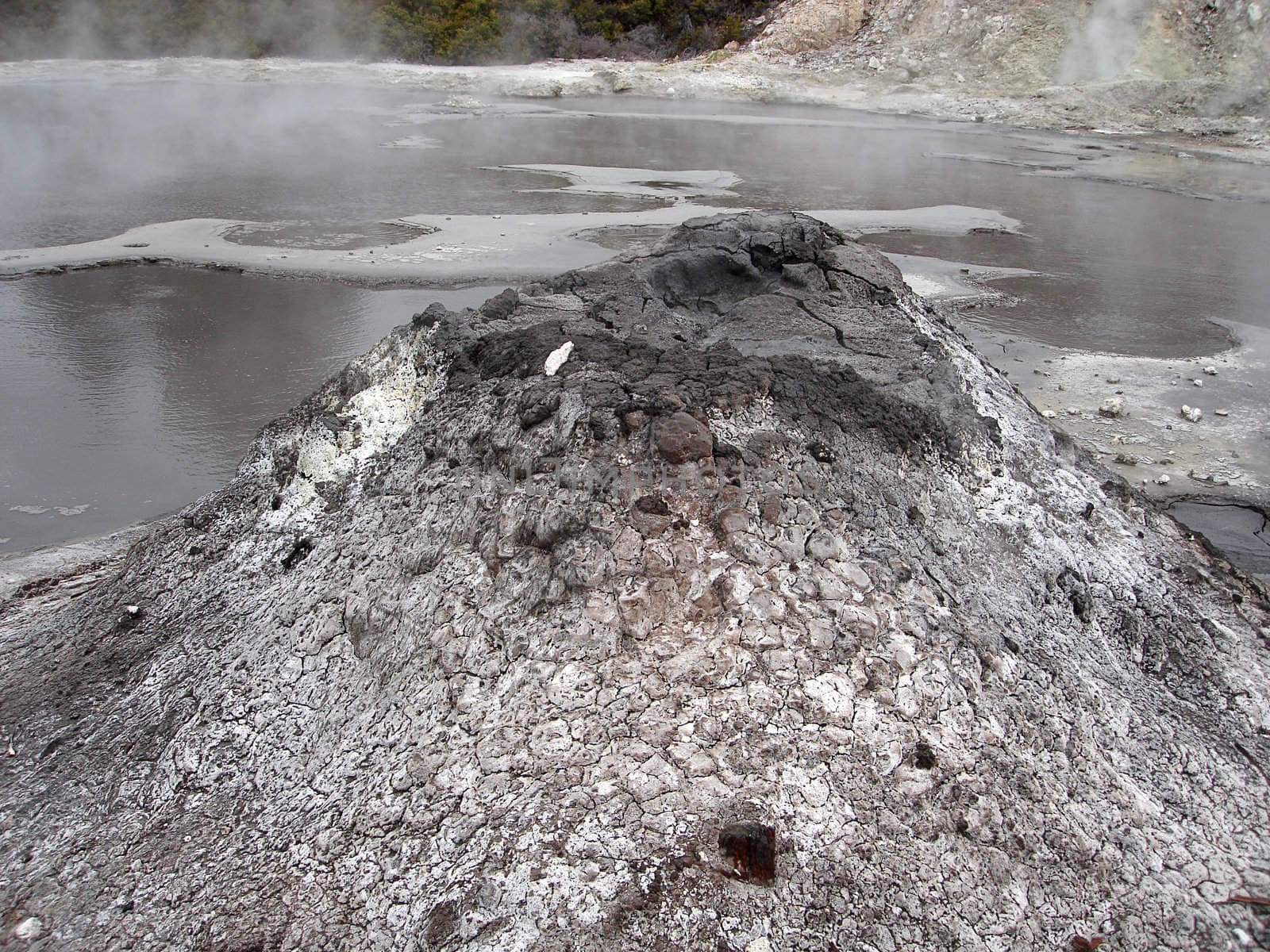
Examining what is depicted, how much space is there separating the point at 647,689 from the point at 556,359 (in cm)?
105

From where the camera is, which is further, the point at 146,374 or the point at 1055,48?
the point at 1055,48

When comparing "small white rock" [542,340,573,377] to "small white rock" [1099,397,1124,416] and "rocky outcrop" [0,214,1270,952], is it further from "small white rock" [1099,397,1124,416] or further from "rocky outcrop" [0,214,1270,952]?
"small white rock" [1099,397,1124,416]

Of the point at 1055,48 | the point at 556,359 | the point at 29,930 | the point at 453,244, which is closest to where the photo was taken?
the point at 29,930

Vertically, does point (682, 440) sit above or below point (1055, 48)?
below

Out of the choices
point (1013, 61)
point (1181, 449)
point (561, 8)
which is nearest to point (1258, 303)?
point (1181, 449)

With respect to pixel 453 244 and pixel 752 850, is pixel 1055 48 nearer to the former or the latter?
pixel 453 244

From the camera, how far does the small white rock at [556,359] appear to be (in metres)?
2.77

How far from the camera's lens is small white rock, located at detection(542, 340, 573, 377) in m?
2.77

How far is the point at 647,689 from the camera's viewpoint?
2164 millimetres

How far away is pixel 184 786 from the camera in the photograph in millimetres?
2330

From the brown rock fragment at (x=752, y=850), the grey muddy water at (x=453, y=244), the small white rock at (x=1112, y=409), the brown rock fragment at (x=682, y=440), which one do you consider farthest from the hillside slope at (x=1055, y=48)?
the brown rock fragment at (x=752, y=850)

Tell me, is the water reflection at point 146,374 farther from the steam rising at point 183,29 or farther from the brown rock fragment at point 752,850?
the steam rising at point 183,29

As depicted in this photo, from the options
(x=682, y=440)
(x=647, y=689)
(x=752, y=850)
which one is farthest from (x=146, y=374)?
(x=752, y=850)

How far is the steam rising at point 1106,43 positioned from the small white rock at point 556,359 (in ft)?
66.5
